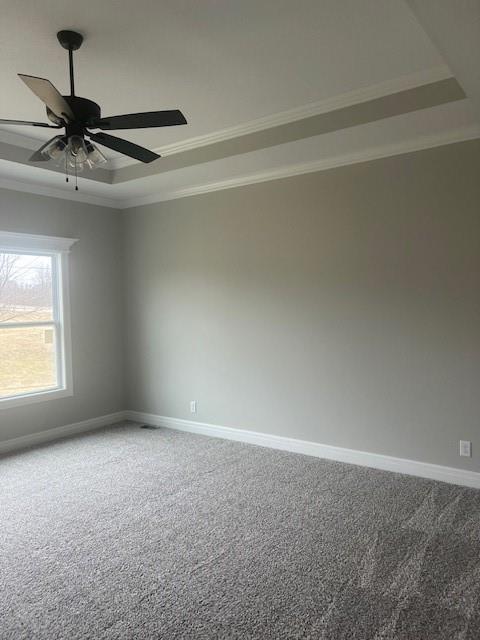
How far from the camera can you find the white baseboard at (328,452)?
3770 millimetres

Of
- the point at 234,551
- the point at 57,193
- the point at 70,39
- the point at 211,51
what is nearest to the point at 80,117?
Result: the point at 70,39

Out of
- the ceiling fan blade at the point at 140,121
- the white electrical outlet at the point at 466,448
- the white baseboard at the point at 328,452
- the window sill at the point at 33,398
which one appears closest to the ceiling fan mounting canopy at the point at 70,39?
the ceiling fan blade at the point at 140,121

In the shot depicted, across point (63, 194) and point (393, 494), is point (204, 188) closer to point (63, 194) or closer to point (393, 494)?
point (63, 194)

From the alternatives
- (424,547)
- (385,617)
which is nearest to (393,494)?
(424,547)

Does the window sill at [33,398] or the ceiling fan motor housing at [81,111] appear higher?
the ceiling fan motor housing at [81,111]

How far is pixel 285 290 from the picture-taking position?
4.61m

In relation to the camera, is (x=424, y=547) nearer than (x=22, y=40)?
No

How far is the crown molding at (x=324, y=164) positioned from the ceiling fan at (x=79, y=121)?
190 centimetres

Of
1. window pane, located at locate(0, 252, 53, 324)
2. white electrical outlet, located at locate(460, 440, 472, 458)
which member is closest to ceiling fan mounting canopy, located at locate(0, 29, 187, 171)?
window pane, located at locate(0, 252, 53, 324)

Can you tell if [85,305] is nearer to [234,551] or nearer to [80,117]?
[80,117]

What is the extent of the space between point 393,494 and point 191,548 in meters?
1.54

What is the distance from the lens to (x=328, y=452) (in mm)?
4395

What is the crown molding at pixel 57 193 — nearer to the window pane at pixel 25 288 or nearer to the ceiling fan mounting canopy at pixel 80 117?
the window pane at pixel 25 288

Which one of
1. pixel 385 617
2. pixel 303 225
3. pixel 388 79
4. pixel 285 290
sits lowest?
pixel 385 617
